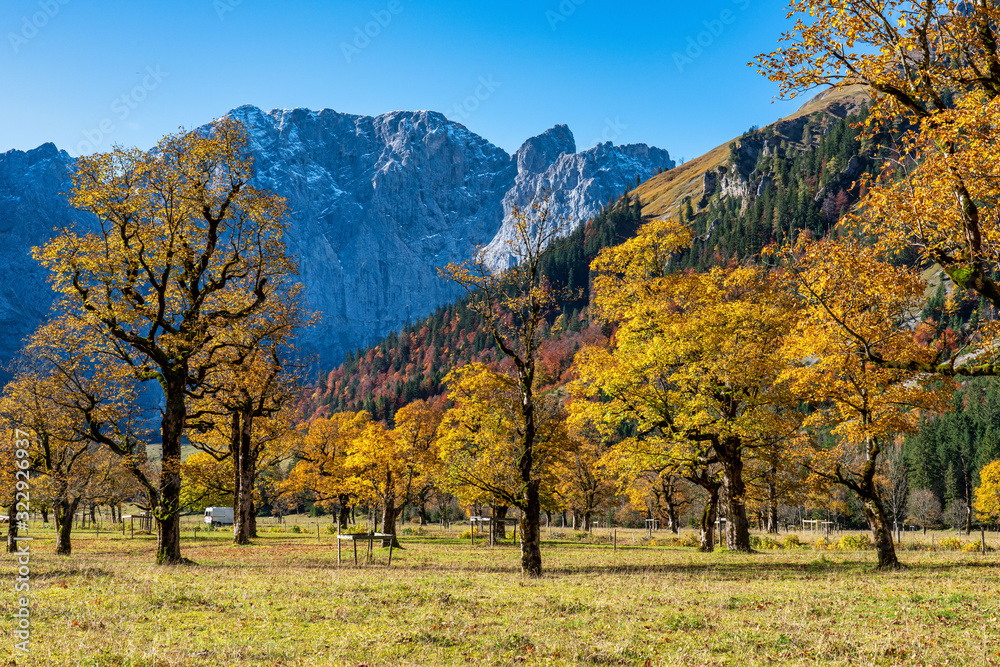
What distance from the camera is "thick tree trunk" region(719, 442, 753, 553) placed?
99.2 ft

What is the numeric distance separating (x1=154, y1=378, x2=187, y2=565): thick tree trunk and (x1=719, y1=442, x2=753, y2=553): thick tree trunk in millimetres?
24570

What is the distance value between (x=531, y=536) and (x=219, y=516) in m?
90.3

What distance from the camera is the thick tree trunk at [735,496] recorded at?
3023 cm

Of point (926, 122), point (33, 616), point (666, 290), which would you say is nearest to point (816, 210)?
point (666, 290)

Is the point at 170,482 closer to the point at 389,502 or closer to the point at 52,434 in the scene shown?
the point at 52,434

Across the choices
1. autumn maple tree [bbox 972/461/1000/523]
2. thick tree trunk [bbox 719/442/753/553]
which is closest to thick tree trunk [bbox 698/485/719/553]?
thick tree trunk [bbox 719/442/753/553]

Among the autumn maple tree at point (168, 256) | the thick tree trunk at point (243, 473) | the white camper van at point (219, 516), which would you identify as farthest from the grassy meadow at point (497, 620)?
the white camper van at point (219, 516)

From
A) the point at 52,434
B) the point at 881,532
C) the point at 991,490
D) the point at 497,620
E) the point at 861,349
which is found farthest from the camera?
the point at 991,490

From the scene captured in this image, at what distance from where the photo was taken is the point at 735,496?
31.0 metres

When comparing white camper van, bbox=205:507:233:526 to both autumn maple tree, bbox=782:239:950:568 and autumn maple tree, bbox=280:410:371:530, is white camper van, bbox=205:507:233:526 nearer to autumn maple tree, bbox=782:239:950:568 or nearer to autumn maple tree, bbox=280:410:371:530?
autumn maple tree, bbox=280:410:371:530

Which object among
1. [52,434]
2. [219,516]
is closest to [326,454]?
[52,434]

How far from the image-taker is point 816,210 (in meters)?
194

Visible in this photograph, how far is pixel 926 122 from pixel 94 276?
87.3 ft

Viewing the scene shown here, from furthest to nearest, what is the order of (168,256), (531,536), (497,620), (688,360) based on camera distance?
1. (688,360)
2. (168,256)
3. (531,536)
4. (497,620)
